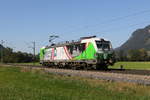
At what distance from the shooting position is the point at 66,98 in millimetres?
11602

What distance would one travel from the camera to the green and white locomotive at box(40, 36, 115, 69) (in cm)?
3359

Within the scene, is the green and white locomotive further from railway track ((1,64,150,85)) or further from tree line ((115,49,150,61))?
tree line ((115,49,150,61))

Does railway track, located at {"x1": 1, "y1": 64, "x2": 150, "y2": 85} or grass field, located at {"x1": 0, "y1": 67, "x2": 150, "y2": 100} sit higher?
railway track, located at {"x1": 1, "y1": 64, "x2": 150, "y2": 85}

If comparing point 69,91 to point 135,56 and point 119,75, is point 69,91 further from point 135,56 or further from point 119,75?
point 135,56

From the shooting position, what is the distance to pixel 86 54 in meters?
35.2

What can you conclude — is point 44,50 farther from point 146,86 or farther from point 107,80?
point 146,86

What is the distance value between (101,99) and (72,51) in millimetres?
27151

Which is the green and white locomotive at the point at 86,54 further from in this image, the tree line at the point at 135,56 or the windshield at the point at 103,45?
the tree line at the point at 135,56

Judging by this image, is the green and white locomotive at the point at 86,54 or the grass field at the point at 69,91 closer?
the grass field at the point at 69,91

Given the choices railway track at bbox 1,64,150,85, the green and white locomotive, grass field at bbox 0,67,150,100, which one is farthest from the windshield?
grass field at bbox 0,67,150,100

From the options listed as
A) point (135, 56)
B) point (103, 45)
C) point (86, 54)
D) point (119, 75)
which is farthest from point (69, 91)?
point (135, 56)

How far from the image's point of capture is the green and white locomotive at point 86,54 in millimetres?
33594

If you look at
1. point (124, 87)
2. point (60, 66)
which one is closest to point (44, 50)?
point (60, 66)

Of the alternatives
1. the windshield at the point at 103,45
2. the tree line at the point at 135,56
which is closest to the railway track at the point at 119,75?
the windshield at the point at 103,45
